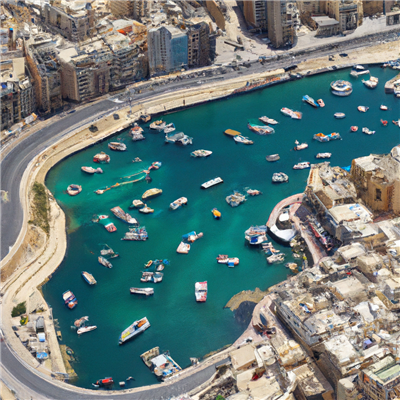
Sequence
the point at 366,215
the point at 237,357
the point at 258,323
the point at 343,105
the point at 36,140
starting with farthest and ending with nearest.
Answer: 1. the point at 343,105
2. the point at 36,140
3. the point at 366,215
4. the point at 258,323
5. the point at 237,357

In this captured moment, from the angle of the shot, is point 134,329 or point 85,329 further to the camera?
point 85,329

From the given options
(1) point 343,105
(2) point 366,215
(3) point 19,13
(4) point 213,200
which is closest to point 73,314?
(4) point 213,200

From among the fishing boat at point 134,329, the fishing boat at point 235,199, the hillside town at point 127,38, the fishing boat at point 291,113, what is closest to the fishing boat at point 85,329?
the fishing boat at point 134,329

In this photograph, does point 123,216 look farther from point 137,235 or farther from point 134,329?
point 134,329

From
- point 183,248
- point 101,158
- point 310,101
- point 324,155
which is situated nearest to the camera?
point 183,248

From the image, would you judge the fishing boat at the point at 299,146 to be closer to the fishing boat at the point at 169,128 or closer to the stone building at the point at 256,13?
the fishing boat at the point at 169,128

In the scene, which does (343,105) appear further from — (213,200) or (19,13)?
(19,13)

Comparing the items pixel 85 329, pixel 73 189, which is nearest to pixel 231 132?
pixel 73 189
